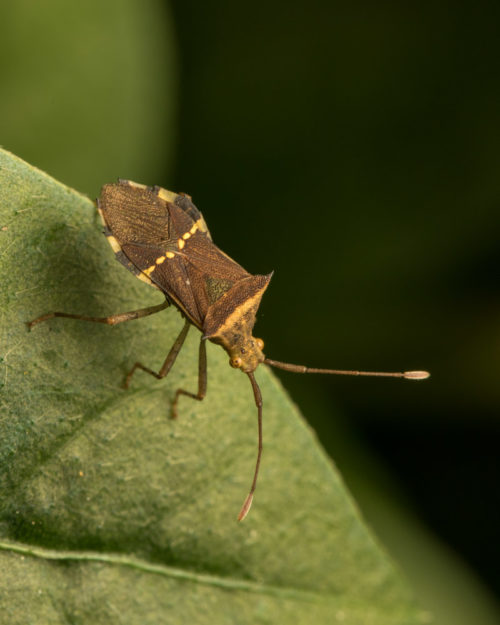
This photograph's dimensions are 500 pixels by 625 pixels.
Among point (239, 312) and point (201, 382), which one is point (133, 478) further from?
point (239, 312)

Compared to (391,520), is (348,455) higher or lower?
higher

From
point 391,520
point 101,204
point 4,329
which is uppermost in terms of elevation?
point 101,204

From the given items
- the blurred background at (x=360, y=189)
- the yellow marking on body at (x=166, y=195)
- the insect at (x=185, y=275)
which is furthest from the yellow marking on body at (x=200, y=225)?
the blurred background at (x=360, y=189)

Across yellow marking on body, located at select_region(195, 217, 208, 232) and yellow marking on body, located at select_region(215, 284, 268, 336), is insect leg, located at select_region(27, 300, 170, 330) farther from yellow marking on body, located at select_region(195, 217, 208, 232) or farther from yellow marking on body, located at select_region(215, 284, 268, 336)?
yellow marking on body, located at select_region(195, 217, 208, 232)

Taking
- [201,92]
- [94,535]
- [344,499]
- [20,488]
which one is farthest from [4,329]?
[201,92]

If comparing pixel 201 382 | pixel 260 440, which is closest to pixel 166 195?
pixel 201 382

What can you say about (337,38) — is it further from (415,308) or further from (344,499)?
(344,499)
